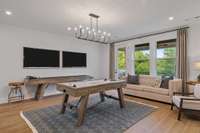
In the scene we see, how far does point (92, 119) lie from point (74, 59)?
3.65m

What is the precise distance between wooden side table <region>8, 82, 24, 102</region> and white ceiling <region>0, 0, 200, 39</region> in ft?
6.70

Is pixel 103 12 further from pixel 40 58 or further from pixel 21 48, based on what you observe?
pixel 21 48

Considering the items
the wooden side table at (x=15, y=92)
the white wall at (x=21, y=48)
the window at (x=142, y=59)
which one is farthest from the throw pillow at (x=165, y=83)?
the wooden side table at (x=15, y=92)

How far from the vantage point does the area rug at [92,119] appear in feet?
8.23

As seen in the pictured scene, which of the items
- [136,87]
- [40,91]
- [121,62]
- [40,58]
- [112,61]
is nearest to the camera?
[40,91]

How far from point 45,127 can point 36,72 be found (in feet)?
9.74

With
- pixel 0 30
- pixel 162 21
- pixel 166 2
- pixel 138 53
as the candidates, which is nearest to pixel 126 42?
pixel 138 53

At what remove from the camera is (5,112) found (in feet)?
11.2

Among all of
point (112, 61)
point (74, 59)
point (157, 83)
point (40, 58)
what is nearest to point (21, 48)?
point (40, 58)

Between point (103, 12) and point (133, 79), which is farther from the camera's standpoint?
point (133, 79)

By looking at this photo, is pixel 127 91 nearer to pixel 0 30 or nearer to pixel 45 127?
pixel 45 127

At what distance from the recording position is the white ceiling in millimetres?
2830

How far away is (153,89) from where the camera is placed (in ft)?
14.4

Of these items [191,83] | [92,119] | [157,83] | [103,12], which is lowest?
[92,119]
